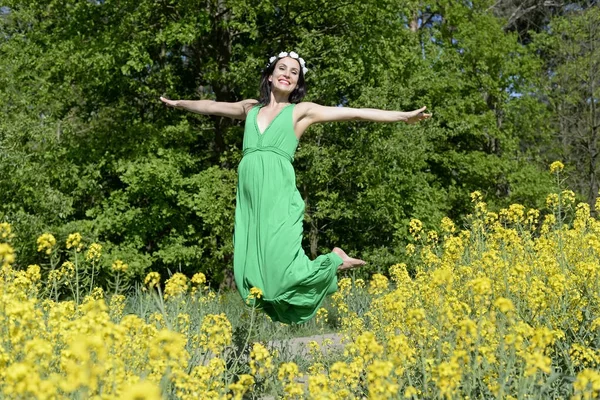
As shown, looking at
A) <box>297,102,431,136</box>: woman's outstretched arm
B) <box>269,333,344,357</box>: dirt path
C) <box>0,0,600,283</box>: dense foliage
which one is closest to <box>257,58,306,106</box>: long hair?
<box>297,102,431,136</box>: woman's outstretched arm

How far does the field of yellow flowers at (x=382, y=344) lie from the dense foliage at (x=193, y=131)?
4432mm

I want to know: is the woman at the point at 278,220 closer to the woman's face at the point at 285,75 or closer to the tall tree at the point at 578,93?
the woman's face at the point at 285,75

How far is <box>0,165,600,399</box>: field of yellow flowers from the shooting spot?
1790mm

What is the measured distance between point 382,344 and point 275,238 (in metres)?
0.88

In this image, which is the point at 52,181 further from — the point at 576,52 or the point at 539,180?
the point at 576,52

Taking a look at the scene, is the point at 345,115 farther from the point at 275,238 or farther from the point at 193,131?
the point at 193,131

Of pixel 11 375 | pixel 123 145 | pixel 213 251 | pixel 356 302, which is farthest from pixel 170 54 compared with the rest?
pixel 11 375

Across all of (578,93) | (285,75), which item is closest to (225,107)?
(285,75)

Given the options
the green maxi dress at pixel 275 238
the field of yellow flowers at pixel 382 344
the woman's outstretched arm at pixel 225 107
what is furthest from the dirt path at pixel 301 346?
the woman's outstretched arm at pixel 225 107

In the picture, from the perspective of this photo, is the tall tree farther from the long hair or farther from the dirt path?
the long hair

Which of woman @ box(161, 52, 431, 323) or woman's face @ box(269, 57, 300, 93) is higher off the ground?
woman's face @ box(269, 57, 300, 93)

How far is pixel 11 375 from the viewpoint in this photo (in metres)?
1.45

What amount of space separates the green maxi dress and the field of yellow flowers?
0.27m

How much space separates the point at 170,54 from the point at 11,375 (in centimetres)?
993
